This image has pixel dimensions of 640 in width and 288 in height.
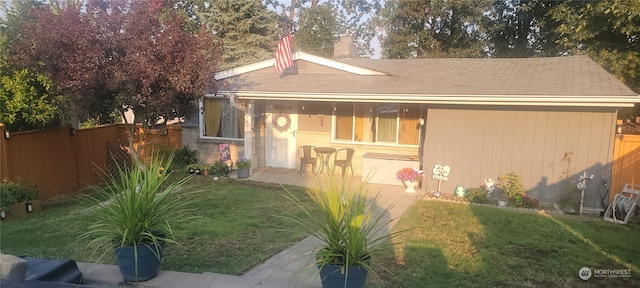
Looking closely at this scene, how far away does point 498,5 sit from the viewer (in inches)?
850

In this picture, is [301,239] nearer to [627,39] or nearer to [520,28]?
[627,39]

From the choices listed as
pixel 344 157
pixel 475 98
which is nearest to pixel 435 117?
pixel 475 98

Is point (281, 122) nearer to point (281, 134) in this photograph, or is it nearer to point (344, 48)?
point (281, 134)

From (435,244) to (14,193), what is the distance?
7348mm

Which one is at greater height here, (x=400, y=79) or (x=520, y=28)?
(x=520, y=28)

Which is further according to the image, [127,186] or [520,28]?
[520,28]

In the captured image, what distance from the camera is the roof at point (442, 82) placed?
25.9 feet

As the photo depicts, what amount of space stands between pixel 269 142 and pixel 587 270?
8.76 meters

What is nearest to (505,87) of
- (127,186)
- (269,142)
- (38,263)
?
(269,142)

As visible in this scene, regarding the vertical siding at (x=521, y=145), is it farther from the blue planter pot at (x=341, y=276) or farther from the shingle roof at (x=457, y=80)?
the blue planter pot at (x=341, y=276)

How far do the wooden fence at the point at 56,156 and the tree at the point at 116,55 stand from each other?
6.03 feet

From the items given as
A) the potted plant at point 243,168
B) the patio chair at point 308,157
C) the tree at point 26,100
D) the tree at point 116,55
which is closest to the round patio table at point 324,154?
the patio chair at point 308,157

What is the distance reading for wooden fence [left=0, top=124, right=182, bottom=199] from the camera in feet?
25.8

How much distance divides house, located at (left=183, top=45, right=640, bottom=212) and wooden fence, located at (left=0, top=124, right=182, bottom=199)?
248 centimetres
